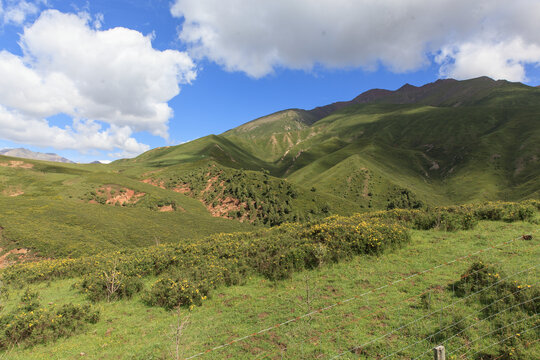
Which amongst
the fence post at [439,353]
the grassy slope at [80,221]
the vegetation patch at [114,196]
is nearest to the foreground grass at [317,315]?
the fence post at [439,353]

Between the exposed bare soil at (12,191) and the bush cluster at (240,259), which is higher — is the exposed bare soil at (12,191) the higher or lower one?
the higher one

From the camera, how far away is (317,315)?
9.02 m

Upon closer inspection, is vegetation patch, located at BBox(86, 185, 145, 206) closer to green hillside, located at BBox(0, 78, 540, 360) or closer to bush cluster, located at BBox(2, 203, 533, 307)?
green hillside, located at BBox(0, 78, 540, 360)

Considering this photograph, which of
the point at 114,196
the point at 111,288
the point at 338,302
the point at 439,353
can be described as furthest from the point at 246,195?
the point at 439,353

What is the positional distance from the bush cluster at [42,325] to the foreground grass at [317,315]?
1.22ft

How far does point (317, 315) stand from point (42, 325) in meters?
10.8

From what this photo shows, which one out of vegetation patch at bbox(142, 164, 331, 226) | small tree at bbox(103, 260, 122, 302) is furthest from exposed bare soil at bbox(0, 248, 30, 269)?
vegetation patch at bbox(142, 164, 331, 226)

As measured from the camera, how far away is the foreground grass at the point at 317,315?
7.37 m

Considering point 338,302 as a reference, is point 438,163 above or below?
above

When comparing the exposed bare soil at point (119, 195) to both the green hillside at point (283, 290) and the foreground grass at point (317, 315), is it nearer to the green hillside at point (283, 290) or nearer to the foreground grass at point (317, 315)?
the green hillside at point (283, 290)

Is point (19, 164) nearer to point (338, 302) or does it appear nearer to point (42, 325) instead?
point (42, 325)

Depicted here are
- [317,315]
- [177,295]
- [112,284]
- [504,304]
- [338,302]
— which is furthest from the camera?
[112,284]

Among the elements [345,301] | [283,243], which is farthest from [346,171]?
[345,301]

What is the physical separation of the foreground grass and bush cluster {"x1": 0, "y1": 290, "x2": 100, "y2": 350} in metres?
0.37
